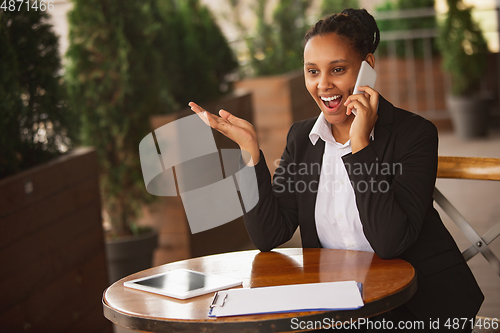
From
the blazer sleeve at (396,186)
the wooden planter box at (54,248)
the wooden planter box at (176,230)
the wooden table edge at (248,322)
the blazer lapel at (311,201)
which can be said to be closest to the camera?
the wooden table edge at (248,322)

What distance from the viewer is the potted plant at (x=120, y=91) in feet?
11.2

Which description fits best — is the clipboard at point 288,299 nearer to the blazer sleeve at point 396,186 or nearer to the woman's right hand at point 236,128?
the blazer sleeve at point 396,186

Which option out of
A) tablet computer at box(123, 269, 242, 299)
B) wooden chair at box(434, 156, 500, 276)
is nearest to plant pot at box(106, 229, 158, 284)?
tablet computer at box(123, 269, 242, 299)

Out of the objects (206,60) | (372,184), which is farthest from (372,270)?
(206,60)

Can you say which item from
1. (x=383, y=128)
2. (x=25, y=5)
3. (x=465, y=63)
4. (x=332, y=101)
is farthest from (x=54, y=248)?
(x=465, y=63)

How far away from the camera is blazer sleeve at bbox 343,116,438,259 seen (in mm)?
1534

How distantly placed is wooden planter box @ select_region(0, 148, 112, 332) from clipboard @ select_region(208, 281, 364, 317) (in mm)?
1213

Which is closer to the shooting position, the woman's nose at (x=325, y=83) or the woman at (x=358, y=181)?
the woman at (x=358, y=181)

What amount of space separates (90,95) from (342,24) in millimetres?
2138

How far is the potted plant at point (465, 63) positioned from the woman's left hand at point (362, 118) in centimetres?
569

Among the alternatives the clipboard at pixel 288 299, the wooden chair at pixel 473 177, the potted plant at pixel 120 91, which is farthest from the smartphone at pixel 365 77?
the potted plant at pixel 120 91

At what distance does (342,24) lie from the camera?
1.72 meters

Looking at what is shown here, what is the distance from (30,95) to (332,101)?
4.84 ft

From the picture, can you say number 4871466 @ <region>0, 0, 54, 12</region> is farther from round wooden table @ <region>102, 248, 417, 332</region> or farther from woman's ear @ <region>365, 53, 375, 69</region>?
woman's ear @ <region>365, 53, 375, 69</region>
